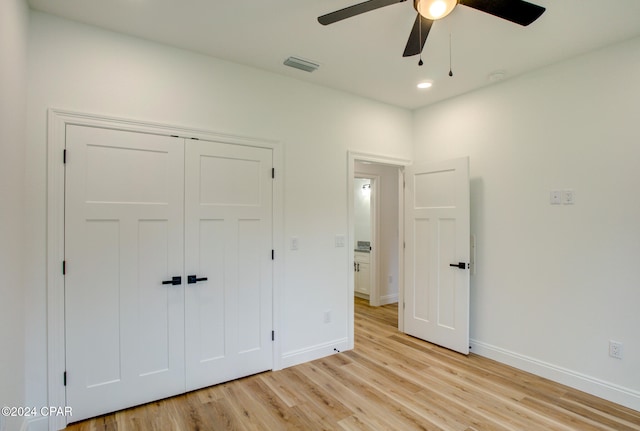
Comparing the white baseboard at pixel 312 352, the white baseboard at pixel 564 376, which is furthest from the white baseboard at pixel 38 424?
the white baseboard at pixel 564 376

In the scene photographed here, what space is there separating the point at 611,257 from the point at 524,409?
4.63ft

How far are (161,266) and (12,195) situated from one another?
105cm

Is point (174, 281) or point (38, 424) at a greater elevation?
point (174, 281)

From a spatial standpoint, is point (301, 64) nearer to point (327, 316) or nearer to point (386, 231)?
point (327, 316)

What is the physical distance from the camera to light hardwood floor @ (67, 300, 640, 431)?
2.36 metres

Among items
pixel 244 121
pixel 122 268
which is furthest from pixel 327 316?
pixel 244 121

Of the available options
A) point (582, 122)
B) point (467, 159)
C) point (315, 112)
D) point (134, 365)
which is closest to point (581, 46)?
point (582, 122)

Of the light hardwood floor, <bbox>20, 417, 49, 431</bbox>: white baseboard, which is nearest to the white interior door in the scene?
the light hardwood floor

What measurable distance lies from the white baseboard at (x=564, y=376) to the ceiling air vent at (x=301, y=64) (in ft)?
11.0

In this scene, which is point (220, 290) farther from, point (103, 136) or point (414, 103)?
point (414, 103)

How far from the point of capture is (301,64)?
306 cm

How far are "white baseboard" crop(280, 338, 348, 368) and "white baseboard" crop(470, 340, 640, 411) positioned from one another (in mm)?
1467

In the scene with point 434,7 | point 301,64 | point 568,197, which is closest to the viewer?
point 434,7

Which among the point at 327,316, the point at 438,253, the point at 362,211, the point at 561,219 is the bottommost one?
the point at 327,316
